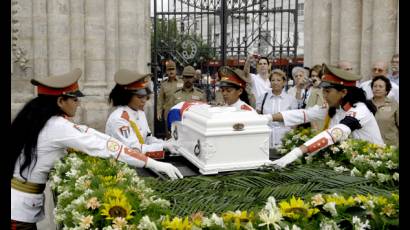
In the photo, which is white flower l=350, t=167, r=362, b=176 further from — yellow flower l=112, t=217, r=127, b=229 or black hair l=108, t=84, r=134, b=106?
black hair l=108, t=84, r=134, b=106

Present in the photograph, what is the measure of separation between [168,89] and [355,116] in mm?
4518

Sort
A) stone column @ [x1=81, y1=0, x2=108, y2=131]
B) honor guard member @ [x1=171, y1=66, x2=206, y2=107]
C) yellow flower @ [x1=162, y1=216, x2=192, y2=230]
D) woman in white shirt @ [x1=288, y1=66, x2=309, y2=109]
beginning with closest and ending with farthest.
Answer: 1. yellow flower @ [x1=162, y1=216, x2=192, y2=230]
2. woman in white shirt @ [x1=288, y1=66, x2=309, y2=109]
3. honor guard member @ [x1=171, y1=66, x2=206, y2=107]
4. stone column @ [x1=81, y1=0, x2=108, y2=131]

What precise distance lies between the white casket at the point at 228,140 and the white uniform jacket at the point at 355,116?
891 millimetres

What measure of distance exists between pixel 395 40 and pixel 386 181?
20.8ft

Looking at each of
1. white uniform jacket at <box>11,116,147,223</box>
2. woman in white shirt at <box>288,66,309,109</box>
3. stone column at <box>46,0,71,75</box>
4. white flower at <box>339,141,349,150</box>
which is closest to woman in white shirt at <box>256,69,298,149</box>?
woman in white shirt at <box>288,66,309,109</box>

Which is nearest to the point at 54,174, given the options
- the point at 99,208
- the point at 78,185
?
the point at 78,185

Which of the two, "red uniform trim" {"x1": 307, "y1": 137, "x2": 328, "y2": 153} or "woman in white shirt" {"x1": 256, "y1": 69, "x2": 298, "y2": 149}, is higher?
"woman in white shirt" {"x1": 256, "y1": 69, "x2": 298, "y2": 149}

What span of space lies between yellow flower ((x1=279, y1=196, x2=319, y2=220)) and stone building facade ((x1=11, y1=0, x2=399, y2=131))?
22.1ft

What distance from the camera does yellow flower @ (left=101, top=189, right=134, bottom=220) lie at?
2.18 meters

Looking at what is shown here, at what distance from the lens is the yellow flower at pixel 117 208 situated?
2.18 meters

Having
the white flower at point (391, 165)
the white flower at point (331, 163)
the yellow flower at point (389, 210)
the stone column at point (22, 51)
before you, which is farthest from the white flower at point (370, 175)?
the stone column at point (22, 51)

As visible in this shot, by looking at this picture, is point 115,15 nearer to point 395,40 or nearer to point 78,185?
point 395,40

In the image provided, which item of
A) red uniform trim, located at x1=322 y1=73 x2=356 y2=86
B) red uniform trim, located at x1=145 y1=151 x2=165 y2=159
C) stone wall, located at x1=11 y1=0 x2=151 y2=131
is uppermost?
stone wall, located at x1=11 y1=0 x2=151 y2=131

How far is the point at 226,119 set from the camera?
3.31 meters
